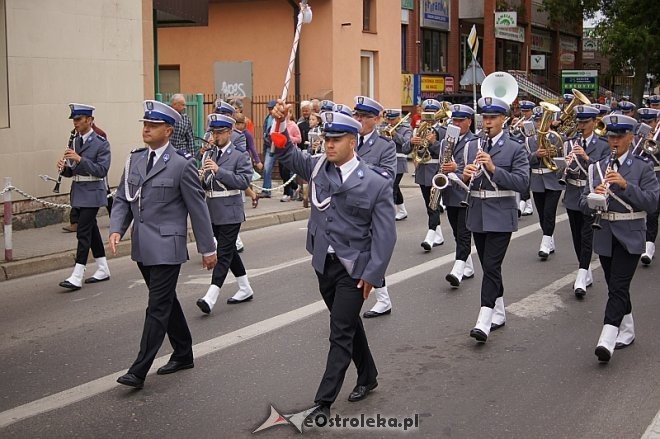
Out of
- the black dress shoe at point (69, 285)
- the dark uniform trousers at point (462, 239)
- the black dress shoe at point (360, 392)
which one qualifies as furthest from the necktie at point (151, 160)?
the dark uniform trousers at point (462, 239)

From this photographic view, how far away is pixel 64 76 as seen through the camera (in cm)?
1611

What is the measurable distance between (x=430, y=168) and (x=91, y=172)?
5.20m

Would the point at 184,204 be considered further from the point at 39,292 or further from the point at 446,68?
the point at 446,68

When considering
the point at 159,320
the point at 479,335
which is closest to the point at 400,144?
the point at 479,335

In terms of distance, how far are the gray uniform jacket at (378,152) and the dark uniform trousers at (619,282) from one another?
247 cm

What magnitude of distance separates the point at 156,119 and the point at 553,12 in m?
38.3

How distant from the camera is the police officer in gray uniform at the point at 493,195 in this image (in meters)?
8.37

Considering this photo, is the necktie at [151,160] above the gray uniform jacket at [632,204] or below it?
above

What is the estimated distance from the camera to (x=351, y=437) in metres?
6.03

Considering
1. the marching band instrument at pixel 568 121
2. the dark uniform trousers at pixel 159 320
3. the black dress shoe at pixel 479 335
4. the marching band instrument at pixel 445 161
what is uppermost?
the marching band instrument at pixel 568 121

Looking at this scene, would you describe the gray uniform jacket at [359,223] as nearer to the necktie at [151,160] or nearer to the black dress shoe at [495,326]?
the necktie at [151,160]

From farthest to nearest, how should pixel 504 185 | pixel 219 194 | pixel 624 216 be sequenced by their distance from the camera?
pixel 219 194 → pixel 504 185 → pixel 624 216

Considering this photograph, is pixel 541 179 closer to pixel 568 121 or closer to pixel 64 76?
pixel 568 121

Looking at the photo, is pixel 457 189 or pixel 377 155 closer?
pixel 377 155
